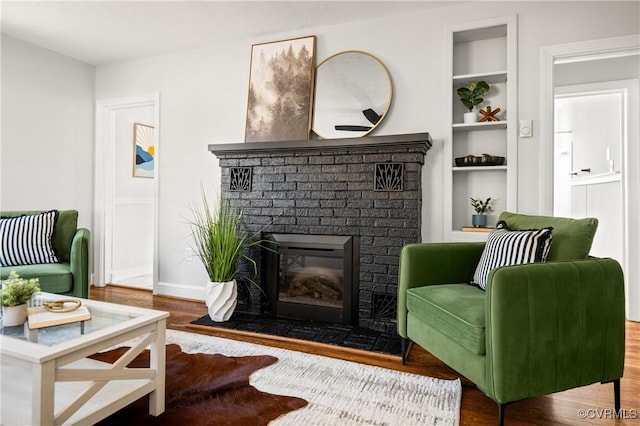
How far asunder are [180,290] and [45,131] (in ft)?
6.66

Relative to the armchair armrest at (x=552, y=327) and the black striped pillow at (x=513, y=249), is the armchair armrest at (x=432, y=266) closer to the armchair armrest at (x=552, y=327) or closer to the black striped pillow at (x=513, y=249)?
the black striped pillow at (x=513, y=249)

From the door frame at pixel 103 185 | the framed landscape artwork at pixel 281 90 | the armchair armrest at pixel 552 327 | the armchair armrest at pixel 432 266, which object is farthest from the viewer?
the door frame at pixel 103 185

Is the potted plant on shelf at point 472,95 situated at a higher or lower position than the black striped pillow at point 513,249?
higher

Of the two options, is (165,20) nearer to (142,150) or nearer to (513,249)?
(142,150)

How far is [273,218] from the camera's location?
10.6 feet

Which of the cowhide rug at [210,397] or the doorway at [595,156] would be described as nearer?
the cowhide rug at [210,397]

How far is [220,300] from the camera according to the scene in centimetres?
300

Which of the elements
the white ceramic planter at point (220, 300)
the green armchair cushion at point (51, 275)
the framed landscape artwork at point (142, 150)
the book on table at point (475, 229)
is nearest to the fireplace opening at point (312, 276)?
the white ceramic planter at point (220, 300)

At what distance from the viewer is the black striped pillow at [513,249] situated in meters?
1.90

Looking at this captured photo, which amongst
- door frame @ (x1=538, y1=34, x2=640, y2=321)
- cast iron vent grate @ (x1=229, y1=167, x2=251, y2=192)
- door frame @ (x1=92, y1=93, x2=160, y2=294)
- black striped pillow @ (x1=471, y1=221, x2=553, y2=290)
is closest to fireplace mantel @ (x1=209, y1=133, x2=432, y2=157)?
cast iron vent grate @ (x1=229, y1=167, x2=251, y2=192)

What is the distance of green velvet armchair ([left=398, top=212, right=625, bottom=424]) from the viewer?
153 centimetres

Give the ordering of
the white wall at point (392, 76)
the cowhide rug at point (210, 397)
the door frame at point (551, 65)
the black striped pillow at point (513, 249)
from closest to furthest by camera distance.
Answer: the cowhide rug at point (210, 397), the black striped pillow at point (513, 249), the door frame at point (551, 65), the white wall at point (392, 76)

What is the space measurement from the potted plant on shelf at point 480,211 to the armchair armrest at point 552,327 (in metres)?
1.12

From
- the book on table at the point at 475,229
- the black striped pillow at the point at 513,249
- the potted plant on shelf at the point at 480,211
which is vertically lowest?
the black striped pillow at the point at 513,249
